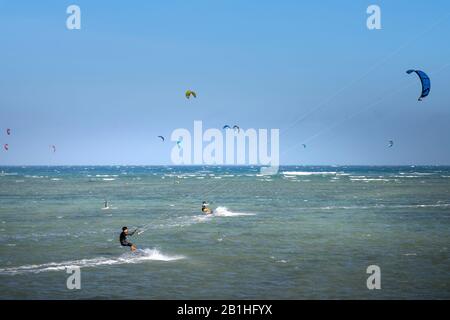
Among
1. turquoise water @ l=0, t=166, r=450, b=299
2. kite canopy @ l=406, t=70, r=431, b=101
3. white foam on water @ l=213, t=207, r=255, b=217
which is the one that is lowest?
white foam on water @ l=213, t=207, r=255, b=217

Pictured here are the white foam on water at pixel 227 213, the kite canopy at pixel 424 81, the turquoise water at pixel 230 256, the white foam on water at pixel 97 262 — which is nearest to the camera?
the turquoise water at pixel 230 256

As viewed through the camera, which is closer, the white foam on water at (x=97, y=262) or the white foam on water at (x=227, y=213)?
the white foam on water at (x=97, y=262)

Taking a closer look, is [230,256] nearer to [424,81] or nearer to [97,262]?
[97,262]

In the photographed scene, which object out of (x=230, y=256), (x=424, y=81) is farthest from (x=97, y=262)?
(x=424, y=81)

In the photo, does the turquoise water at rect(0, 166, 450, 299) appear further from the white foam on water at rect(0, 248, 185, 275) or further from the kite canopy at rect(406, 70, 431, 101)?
the kite canopy at rect(406, 70, 431, 101)

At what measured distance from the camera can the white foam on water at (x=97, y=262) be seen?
22016 millimetres

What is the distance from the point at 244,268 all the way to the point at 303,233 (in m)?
11.6

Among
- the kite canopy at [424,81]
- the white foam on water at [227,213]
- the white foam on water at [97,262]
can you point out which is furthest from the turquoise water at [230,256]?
the kite canopy at [424,81]

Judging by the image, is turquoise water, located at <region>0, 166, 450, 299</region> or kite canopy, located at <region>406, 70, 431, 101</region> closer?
turquoise water, located at <region>0, 166, 450, 299</region>

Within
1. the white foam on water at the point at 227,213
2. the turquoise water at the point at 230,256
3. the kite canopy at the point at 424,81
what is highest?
the kite canopy at the point at 424,81

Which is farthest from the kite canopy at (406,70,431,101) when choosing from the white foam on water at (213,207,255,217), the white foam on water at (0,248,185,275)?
the white foam on water at (213,207,255,217)

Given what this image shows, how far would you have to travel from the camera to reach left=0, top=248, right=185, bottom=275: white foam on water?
72.2ft

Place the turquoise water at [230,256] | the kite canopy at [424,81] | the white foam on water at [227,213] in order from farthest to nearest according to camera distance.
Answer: the white foam on water at [227,213], the kite canopy at [424,81], the turquoise water at [230,256]

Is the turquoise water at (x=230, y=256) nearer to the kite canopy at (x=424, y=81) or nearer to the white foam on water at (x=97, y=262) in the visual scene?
the white foam on water at (x=97, y=262)
